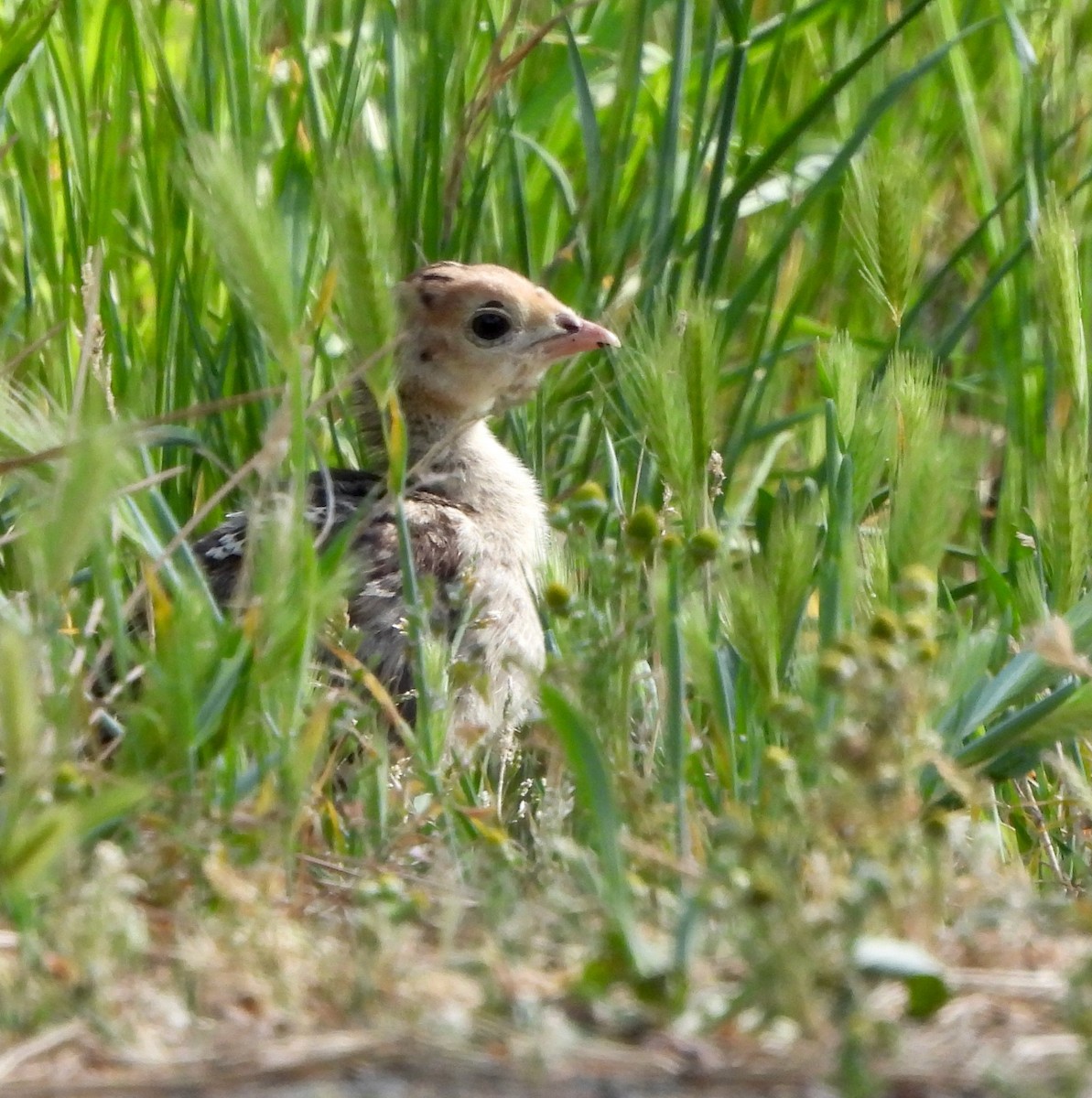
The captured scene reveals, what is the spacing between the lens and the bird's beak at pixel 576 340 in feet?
14.3

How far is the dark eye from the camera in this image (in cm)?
453

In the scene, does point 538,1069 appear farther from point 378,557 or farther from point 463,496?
point 463,496

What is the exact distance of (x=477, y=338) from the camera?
15.1 ft

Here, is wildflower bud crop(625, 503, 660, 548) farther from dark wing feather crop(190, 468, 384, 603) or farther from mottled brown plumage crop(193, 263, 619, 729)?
dark wing feather crop(190, 468, 384, 603)

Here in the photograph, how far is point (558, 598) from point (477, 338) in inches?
76.9

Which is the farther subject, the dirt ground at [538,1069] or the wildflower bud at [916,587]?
the wildflower bud at [916,587]

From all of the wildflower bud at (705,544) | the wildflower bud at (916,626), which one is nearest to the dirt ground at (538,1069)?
the wildflower bud at (916,626)

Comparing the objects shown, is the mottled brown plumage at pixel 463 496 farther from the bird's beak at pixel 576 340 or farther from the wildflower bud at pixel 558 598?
the wildflower bud at pixel 558 598

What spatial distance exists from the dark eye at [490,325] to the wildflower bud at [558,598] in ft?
5.93

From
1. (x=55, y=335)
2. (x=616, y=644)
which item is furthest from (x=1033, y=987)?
(x=55, y=335)

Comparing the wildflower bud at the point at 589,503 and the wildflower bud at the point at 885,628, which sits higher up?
the wildflower bud at the point at 589,503

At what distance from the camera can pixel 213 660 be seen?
258cm

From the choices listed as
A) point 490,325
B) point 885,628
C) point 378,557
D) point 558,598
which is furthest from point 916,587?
point 490,325

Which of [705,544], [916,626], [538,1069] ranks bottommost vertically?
[538,1069]
